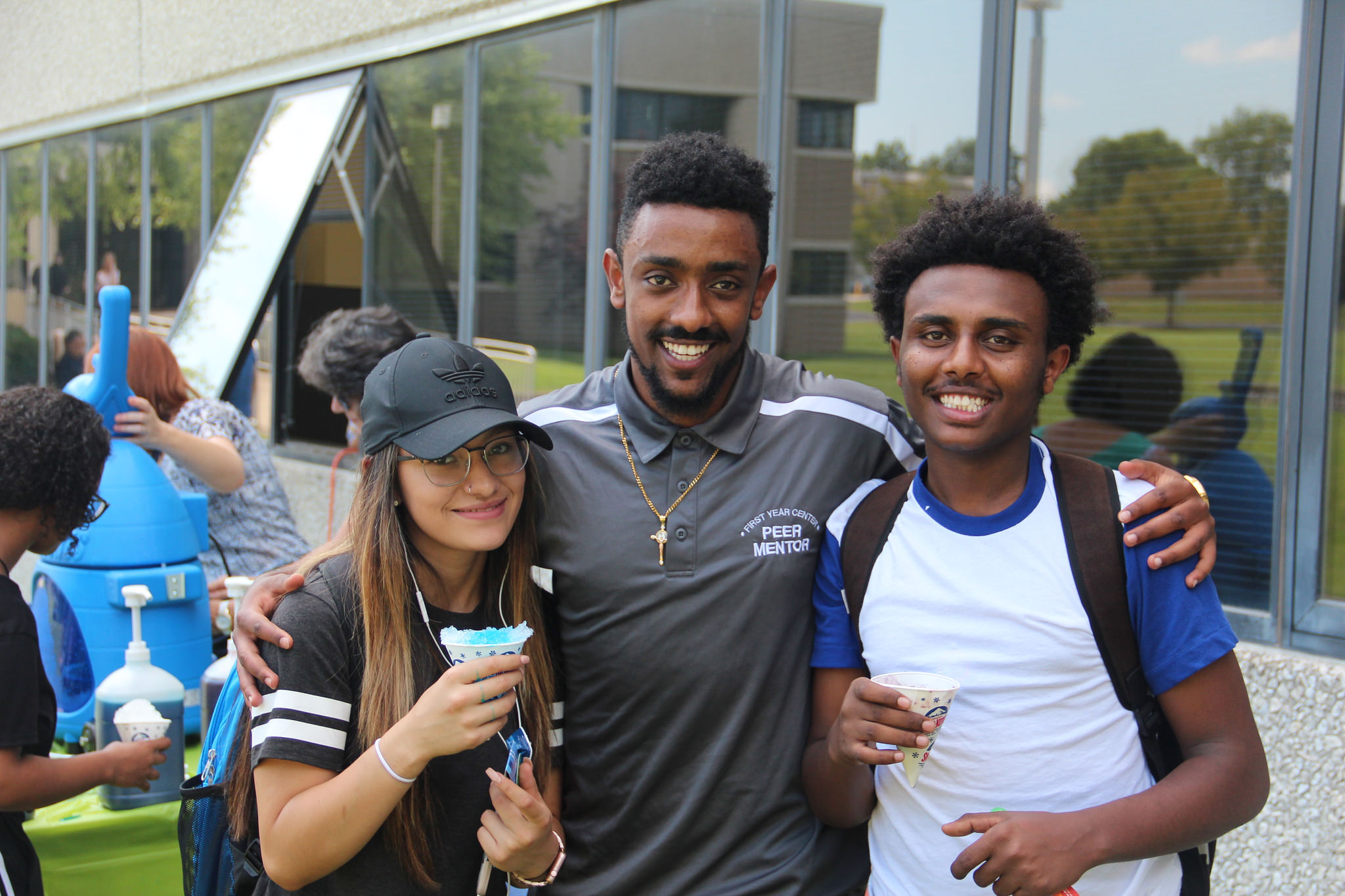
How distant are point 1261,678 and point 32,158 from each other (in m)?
12.6

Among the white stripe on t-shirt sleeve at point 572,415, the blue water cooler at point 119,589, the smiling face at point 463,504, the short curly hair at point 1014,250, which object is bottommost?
the blue water cooler at point 119,589

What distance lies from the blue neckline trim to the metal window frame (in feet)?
5.65

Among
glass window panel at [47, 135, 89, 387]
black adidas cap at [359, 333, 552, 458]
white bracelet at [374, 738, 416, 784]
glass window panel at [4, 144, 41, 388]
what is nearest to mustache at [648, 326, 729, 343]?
black adidas cap at [359, 333, 552, 458]

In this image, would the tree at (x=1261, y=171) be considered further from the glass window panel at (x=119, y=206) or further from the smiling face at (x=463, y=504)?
the glass window panel at (x=119, y=206)

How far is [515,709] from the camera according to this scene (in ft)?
7.08

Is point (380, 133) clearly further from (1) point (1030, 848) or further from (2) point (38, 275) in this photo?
(2) point (38, 275)

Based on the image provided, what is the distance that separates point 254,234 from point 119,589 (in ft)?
16.8

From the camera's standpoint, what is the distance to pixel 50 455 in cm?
276

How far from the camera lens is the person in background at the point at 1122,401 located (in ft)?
12.1

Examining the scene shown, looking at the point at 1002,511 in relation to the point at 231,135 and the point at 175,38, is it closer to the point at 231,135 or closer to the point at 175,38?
the point at 231,135

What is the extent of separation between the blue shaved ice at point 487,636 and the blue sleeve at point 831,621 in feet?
1.94

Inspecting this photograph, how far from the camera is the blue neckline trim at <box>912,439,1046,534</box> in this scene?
6.54 feet

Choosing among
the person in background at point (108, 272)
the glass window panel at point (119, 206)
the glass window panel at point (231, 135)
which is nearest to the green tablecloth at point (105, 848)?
the glass window panel at point (231, 135)

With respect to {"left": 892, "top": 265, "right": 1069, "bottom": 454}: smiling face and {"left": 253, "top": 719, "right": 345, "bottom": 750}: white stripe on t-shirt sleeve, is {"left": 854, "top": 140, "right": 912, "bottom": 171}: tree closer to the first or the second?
{"left": 892, "top": 265, "right": 1069, "bottom": 454}: smiling face
